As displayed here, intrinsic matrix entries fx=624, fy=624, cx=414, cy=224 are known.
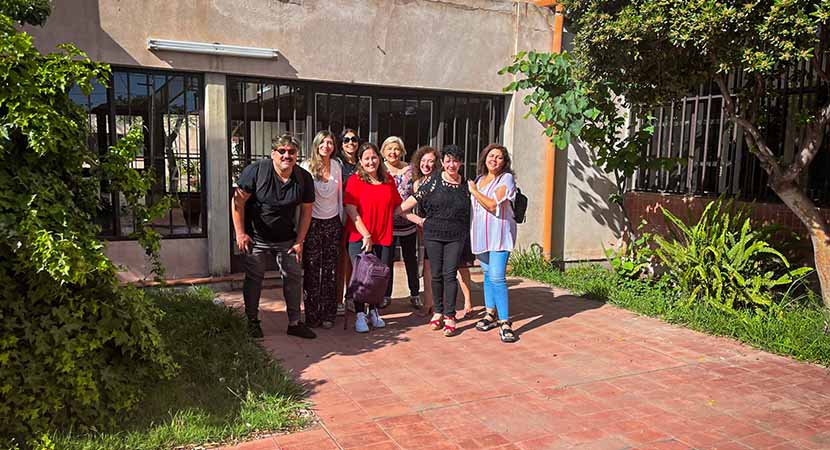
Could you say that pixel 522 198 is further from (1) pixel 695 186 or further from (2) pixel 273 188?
(1) pixel 695 186

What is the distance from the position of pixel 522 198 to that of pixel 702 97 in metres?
3.89

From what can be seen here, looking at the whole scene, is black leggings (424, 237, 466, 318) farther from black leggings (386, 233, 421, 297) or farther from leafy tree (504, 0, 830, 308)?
leafy tree (504, 0, 830, 308)

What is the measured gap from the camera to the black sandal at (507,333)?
5379mm

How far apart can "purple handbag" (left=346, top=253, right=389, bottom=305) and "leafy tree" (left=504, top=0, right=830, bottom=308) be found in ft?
9.26

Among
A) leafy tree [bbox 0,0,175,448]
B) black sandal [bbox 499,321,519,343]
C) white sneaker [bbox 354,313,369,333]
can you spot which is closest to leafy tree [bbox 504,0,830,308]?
black sandal [bbox 499,321,519,343]

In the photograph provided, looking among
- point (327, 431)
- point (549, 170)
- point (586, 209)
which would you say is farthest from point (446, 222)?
point (586, 209)

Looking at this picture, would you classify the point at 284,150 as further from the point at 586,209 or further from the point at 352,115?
the point at 586,209

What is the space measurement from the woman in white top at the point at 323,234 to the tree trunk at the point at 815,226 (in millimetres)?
4117

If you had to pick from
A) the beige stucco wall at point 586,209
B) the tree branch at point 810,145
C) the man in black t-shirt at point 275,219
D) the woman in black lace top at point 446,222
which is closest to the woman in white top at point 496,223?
the woman in black lace top at point 446,222

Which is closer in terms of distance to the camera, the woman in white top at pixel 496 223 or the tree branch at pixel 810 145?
the woman in white top at pixel 496 223

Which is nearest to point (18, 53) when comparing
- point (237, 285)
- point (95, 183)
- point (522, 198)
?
point (95, 183)

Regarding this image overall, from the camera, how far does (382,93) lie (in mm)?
7914

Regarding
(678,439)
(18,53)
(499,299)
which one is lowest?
(678,439)

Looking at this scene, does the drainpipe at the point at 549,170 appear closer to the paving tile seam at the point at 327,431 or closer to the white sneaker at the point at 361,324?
the white sneaker at the point at 361,324
